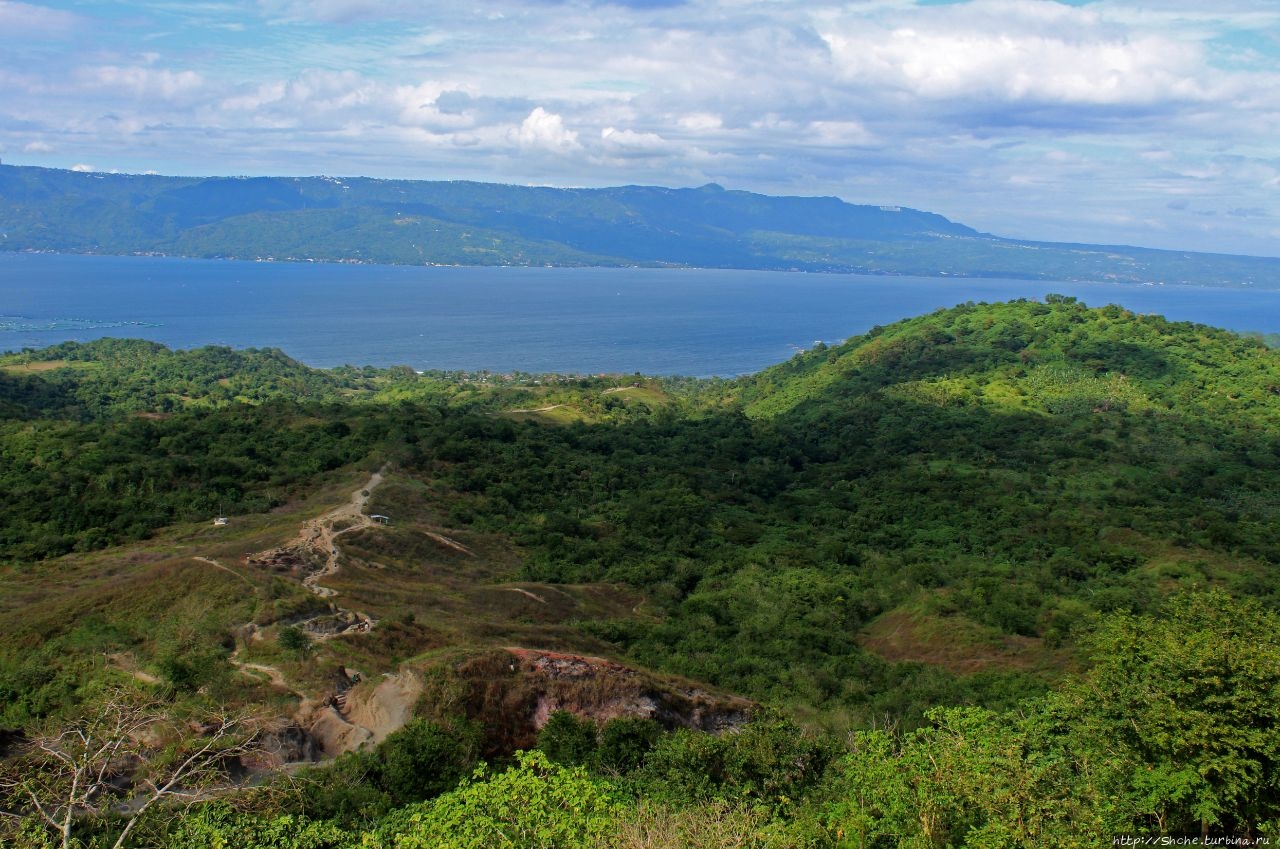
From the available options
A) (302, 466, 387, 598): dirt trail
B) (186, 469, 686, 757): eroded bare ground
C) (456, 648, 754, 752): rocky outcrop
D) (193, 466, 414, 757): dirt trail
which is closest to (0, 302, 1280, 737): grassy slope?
(186, 469, 686, 757): eroded bare ground

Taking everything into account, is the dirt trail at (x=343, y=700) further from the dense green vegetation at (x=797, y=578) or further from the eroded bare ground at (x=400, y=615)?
the dense green vegetation at (x=797, y=578)

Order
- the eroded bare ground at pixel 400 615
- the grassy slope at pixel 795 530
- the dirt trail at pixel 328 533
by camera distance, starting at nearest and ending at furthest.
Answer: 1. the eroded bare ground at pixel 400 615
2. the grassy slope at pixel 795 530
3. the dirt trail at pixel 328 533

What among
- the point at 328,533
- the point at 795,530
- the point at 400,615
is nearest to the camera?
the point at 400,615

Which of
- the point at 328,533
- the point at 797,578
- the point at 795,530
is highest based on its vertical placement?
the point at 328,533

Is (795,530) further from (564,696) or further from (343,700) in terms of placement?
(343,700)

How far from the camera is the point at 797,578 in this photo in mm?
43062

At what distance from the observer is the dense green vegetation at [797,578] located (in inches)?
682

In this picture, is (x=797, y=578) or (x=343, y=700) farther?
(x=797, y=578)

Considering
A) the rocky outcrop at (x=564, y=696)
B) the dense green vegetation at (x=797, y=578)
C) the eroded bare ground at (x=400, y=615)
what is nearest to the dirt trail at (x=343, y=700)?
the eroded bare ground at (x=400, y=615)

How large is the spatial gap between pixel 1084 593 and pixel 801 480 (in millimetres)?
27264

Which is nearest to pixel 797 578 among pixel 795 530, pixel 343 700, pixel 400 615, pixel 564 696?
pixel 795 530

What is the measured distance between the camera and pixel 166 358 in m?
117

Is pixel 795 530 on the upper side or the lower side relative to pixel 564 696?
lower

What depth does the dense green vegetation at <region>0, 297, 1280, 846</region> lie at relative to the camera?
17.3 metres
